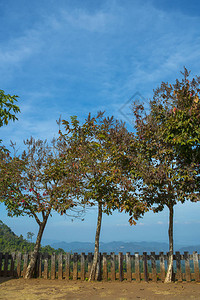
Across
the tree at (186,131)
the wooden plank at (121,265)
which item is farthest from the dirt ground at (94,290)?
the tree at (186,131)

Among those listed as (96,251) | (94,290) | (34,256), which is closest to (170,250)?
(96,251)

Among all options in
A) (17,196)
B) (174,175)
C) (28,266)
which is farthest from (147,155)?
(28,266)

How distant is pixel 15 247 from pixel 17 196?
16.2m

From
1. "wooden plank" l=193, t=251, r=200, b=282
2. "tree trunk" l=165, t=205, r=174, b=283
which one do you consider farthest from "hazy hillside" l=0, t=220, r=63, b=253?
"wooden plank" l=193, t=251, r=200, b=282

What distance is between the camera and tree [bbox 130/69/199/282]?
43.3ft

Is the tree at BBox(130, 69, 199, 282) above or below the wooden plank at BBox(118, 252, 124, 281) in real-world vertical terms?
above

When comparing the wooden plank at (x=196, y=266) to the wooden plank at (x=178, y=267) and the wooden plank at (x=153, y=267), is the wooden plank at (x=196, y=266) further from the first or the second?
the wooden plank at (x=153, y=267)

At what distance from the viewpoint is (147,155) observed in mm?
15023

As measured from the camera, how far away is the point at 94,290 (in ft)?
41.8

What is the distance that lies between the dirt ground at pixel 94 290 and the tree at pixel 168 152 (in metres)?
1.90

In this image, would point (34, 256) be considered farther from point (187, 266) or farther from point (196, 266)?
point (196, 266)

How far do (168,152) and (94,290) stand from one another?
304 inches

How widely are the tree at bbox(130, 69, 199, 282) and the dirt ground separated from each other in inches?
75.0

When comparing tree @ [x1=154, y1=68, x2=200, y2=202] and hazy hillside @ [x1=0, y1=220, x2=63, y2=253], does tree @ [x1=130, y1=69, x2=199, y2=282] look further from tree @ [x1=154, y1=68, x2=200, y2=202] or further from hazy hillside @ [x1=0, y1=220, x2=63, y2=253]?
hazy hillside @ [x1=0, y1=220, x2=63, y2=253]
